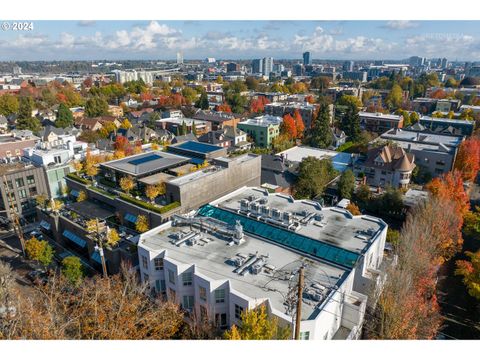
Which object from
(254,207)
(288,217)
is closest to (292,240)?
(288,217)

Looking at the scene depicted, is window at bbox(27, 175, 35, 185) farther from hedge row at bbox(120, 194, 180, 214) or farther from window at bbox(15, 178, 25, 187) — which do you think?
hedge row at bbox(120, 194, 180, 214)

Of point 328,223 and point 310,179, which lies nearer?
point 328,223

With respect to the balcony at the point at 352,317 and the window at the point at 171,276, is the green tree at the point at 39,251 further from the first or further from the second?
the balcony at the point at 352,317

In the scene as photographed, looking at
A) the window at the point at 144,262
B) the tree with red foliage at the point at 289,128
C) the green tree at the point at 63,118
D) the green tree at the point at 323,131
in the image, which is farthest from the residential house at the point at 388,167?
the green tree at the point at 63,118

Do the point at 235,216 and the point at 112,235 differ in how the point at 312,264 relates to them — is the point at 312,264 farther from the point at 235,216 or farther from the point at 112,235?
the point at 112,235

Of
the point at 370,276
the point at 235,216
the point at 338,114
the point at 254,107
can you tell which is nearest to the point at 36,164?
the point at 235,216

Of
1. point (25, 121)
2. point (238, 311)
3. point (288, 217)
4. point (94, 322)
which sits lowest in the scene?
point (238, 311)

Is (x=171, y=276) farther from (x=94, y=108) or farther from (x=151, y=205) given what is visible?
(x=94, y=108)

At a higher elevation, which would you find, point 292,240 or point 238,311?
point 292,240
